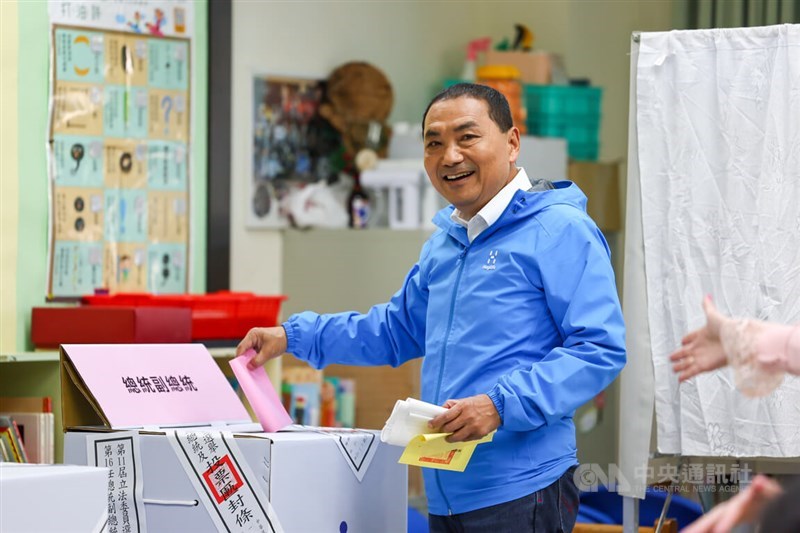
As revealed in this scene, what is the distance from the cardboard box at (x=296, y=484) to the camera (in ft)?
6.48

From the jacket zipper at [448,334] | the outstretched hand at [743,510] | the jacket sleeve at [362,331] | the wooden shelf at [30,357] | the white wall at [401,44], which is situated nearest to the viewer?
the outstretched hand at [743,510]

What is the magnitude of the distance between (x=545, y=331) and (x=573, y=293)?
0.10 m

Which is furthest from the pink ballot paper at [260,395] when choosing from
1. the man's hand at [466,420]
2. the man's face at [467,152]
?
the man's face at [467,152]

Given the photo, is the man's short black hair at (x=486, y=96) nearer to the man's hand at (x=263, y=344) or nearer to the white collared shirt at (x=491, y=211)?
the white collared shirt at (x=491, y=211)

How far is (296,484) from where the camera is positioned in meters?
2.00

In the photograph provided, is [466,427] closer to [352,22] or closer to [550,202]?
[550,202]

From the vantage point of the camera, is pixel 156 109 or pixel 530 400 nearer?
pixel 530 400

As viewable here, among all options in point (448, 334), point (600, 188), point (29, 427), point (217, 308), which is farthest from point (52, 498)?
point (600, 188)

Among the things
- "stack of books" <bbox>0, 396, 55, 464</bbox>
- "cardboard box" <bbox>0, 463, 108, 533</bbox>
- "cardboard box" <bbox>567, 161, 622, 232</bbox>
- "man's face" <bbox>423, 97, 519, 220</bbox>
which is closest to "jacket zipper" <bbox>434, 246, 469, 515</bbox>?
"man's face" <bbox>423, 97, 519, 220</bbox>

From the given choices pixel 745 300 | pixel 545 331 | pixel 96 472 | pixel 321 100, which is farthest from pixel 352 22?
pixel 96 472

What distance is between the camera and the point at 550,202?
2.20m

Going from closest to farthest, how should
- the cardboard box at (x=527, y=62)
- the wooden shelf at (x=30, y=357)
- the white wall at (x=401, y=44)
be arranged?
the wooden shelf at (x=30, y=357) < the white wall at (x=401, y=44) < the cardboard box at (x=527, y=62)

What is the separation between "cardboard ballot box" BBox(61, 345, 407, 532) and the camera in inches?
78.3

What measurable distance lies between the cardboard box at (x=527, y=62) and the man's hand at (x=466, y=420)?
10.9 ft
